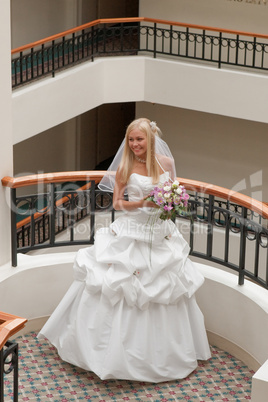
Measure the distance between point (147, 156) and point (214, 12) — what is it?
8748 mm

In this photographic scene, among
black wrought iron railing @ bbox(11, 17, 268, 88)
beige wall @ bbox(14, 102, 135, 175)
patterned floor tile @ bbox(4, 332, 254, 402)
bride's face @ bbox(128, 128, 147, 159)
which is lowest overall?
patterned floor tile @ bbox(4, 332, 254, 402)

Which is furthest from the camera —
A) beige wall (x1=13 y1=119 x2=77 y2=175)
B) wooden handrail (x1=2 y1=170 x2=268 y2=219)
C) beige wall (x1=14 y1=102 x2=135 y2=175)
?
beige wall (x1=14 y1=102 x2=135 y2=175)

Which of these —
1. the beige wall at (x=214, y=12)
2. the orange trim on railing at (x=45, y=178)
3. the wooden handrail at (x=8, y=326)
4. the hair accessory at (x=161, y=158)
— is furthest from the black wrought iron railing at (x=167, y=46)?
the wooden handrail at (x=8, y=326)

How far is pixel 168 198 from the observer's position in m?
6.04

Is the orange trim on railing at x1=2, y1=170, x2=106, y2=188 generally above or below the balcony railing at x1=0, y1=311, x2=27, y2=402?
above

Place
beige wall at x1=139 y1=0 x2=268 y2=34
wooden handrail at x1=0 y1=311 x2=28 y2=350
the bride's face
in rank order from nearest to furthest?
wooden handrail at x1=0 y1=311 x2=28 y2=350 < the bride's face < beige wall at x1=139 y1=0 x2=268 y2=34

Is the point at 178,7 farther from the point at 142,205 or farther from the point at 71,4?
the point at 142,205

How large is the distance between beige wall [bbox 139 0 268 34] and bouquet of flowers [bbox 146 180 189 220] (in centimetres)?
850

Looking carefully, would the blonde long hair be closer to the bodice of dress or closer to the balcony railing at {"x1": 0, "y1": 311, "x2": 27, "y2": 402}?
the bodice of dress

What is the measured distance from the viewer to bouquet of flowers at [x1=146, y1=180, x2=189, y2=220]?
19.9ft

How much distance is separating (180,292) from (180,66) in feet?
26.5

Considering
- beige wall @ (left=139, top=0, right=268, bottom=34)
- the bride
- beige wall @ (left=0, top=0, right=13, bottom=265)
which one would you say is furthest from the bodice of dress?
beige wall @ (left=139, top=0, right=268, bottom=34)

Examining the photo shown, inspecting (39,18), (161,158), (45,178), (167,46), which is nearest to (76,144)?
(39,18)

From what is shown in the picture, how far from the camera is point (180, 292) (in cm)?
623
